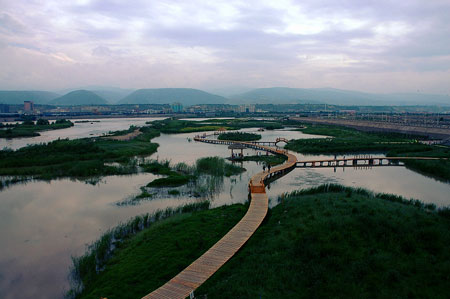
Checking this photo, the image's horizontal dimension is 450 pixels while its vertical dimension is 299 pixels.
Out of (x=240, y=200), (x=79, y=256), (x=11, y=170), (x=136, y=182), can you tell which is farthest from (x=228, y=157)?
(x=79, y=256)

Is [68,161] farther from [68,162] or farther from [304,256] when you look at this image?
[304,256]

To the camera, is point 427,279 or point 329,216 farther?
point 329,216

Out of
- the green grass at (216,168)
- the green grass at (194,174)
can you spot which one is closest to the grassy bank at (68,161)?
the green grass at (194,174)

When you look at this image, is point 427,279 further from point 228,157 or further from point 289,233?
point 228,157

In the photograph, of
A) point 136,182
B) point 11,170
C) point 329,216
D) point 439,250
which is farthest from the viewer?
point 11,170

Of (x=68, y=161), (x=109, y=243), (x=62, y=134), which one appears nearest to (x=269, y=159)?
(x=68, y=161)

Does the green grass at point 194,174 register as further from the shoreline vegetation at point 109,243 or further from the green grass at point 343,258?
the green grass at point 343,258

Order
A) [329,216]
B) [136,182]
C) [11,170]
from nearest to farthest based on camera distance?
[329,216] < [136,182] < [11,170]
